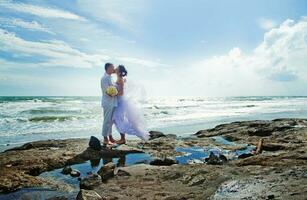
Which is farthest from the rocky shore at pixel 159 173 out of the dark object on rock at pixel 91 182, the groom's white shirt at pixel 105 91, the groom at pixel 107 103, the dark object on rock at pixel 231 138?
the dark object on rock at pixel 231 138

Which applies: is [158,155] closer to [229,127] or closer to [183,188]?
[183,188]

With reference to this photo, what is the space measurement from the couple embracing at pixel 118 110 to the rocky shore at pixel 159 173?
51cm

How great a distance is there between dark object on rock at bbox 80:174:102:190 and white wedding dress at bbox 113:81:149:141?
3724 mm

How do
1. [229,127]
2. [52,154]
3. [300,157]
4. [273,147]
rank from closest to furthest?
[300,157] → [52,154] → [273,147] → [229,127]

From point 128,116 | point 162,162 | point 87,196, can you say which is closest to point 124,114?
point 128,116

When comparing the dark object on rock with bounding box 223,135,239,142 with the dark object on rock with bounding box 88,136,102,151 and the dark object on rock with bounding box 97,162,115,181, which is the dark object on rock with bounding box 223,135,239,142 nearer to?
the dark object on rock with bounding box 88,136,102,151

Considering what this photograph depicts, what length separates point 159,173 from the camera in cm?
614

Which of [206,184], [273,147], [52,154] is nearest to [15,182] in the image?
[52,154]

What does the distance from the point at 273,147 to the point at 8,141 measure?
8.78m

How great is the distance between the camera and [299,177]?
187 inches

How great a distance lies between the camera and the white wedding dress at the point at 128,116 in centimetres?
934

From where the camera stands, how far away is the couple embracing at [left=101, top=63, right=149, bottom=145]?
29.2 ft

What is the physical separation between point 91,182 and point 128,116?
403 cm

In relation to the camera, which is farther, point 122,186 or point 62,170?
point 62,170
